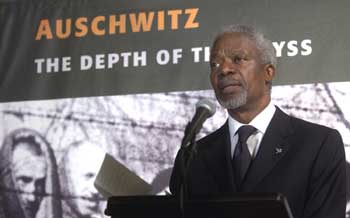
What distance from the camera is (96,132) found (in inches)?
143

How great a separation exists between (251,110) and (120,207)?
0.81 m

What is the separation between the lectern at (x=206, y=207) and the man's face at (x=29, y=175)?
172cm

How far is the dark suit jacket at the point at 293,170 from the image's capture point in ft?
7.55

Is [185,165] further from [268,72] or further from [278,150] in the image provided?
[268,72]

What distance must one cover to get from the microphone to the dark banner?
4.69 ft

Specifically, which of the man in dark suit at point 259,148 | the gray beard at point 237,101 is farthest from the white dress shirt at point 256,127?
the gray beard at point 237,101

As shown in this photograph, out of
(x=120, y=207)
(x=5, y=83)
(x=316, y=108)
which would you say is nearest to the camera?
(x=120, y=207)

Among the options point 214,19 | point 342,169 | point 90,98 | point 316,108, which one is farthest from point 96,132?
point 342,169

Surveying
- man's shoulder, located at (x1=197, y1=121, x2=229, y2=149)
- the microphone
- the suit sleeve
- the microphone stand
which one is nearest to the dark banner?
man's shoulder, located at (x1=197, y1=121, x2=229, y2=149)

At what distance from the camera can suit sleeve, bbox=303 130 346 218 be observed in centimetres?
227

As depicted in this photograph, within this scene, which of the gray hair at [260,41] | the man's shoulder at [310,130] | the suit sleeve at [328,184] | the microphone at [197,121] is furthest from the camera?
the gray hair at [260,41]

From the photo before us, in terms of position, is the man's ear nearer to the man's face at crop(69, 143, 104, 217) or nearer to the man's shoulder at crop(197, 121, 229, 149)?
the man's shoulder at crop(197, 121, 229, 149)

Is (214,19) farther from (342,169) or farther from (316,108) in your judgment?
(342,169)

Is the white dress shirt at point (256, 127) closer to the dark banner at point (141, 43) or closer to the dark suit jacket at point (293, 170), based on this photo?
the dark suit jacket at point (293, 170)
